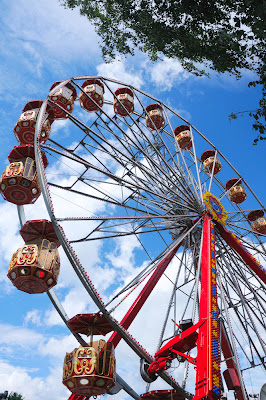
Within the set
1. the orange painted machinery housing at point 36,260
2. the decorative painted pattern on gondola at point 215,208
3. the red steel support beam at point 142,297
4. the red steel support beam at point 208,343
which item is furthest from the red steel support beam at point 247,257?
the orange painted machinery housing at point 36,260

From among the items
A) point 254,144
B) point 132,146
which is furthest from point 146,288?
point 254,144

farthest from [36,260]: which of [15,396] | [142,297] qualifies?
[15,396]

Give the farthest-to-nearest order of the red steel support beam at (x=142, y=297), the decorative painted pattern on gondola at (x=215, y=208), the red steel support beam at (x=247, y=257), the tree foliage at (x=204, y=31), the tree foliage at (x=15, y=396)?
the tree foliage at (x=15, y=396) < the decorative painted pattern on gondola at (x=215, y=208) < the red steel support beam at (x=247, y=257) < the red steel support beam at (x=142, y=297) < the tree foliage at (x=204, y=31)

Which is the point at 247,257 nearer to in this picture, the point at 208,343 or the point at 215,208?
the point at 215,208

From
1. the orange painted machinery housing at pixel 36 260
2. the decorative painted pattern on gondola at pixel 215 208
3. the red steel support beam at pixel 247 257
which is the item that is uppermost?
the decorative painted pattern on gondola at pixel 215 208

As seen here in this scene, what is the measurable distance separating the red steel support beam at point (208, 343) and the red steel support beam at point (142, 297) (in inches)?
88.8

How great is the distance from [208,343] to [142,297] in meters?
4.18

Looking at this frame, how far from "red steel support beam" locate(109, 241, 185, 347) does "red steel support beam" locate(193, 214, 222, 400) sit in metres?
2.25

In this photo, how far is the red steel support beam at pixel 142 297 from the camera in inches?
428

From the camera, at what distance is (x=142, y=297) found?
40.0 ft

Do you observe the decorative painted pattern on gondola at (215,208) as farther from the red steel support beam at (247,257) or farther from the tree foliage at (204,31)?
the tree foliage at (204,31)

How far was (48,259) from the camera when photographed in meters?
10.1

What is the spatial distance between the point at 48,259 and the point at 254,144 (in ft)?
19.3

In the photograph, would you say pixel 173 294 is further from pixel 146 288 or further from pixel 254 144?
pixel 254 144
